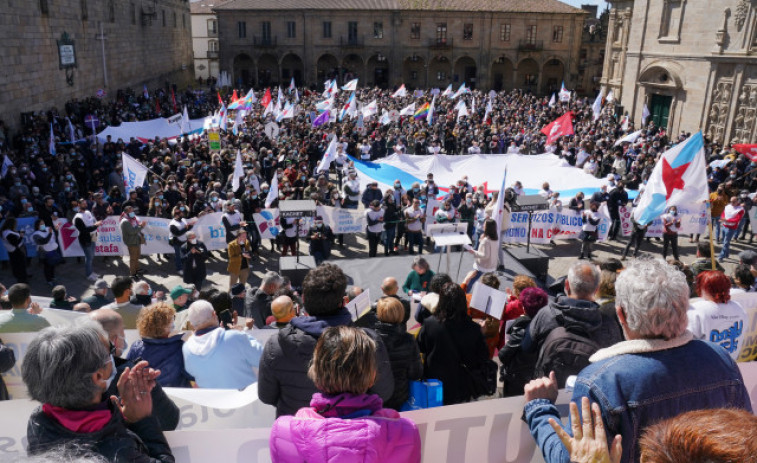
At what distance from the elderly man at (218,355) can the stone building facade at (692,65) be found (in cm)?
2688

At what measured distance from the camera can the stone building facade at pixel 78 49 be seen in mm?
20734

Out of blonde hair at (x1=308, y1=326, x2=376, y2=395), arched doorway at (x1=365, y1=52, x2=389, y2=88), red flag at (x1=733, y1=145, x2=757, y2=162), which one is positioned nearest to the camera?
blonde hair at (x1=308, y1=326, x2=376, y2=395)

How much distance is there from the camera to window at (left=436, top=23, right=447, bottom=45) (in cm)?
5084

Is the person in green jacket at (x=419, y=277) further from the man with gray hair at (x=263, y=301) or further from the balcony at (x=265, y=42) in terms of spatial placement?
the balcony at (x=265, y=42)

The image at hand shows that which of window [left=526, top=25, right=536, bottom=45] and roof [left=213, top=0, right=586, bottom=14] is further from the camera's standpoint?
window [left=526, top=25, right=536, bottom=45]

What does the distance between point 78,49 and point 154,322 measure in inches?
1108

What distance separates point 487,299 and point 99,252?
383 inches

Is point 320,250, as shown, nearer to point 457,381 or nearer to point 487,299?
point 487,299

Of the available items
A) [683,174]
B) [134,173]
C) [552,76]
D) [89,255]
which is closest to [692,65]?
[683,174]

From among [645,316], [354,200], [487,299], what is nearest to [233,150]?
[354,200]

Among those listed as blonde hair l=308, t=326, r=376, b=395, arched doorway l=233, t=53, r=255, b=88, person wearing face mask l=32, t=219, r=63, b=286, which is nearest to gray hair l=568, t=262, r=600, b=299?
blonde hair l=308, t=326, r=376, b=395

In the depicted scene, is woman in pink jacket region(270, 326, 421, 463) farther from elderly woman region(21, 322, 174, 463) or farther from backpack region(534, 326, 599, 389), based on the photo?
backpack region(534, 326, 599, 389)

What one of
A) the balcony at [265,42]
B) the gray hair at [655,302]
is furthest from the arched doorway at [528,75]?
the gray hair at [655,302]

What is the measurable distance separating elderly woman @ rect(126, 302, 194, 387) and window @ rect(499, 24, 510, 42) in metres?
51.3
